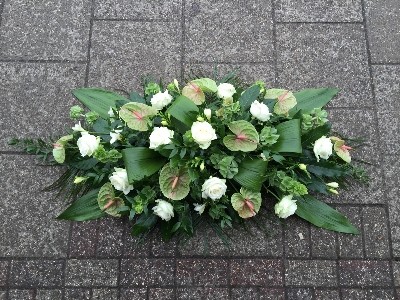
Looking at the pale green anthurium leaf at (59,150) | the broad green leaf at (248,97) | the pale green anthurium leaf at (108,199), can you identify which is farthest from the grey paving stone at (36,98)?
the broad green leaf at (248,97)

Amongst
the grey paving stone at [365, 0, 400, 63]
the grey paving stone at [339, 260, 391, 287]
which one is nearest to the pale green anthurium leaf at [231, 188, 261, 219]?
the grey paving stone at [339, 260, 391, 287]

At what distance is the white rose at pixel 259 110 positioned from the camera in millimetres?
2492

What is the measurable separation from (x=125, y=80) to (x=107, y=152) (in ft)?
2.21

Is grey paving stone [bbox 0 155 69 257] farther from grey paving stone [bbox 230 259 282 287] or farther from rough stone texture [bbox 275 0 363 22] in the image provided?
rough stone texture [bbox 275 0 363 22]

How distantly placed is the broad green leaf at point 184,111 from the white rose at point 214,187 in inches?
11.1

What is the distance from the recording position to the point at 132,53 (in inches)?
123

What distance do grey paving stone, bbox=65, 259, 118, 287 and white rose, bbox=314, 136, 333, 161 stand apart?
1170mm

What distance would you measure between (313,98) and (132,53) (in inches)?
43.2

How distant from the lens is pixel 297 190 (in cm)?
246

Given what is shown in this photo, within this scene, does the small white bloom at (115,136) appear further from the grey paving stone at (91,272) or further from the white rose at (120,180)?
the grey paving stone at (91,272)

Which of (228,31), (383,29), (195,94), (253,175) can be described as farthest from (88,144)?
(383,29)

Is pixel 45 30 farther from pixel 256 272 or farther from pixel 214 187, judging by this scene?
pixel 256 272

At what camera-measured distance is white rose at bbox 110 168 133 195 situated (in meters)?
2.50

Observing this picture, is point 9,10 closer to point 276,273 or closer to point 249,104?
point 249,104
